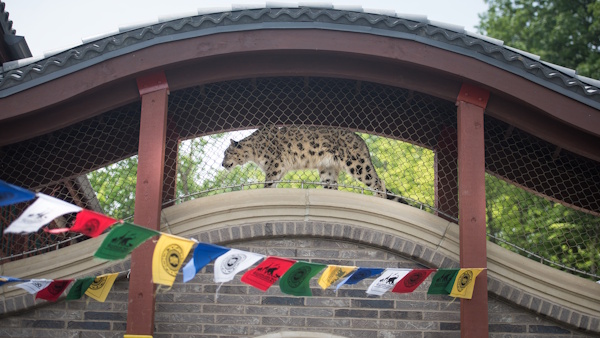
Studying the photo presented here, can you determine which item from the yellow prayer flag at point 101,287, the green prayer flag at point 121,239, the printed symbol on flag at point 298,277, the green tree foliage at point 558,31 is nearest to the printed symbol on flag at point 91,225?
the green prayer flag at point 121,239

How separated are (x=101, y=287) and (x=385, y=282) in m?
2.59

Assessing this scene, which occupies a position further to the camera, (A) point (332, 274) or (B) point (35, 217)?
(A) point (332, 274)

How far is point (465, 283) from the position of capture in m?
7.10

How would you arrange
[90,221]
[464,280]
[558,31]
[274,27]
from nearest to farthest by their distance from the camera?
[90,221], [464,280], [274,27], [558,31]

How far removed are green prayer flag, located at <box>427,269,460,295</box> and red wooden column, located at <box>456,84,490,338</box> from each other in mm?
244

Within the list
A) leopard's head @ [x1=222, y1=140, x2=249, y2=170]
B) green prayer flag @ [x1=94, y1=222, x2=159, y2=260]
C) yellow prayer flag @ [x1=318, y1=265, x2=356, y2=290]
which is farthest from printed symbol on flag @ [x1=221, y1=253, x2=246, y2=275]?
leopard's head @ [x1=222, y1=140, x2=249, y2=170]

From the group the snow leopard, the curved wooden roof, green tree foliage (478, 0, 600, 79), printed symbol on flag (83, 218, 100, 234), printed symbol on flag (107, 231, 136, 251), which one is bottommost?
printed symbol on flag (107, 231, 136, 251)

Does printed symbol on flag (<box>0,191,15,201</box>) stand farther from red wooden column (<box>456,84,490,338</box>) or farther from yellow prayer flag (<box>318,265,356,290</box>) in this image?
red wooden column (<box>456,84,490,338</box>)

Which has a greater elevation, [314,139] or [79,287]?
[314,139]

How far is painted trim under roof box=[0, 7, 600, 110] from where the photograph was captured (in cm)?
746

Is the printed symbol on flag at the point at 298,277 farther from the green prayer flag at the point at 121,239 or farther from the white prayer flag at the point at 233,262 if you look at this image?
Result: the green prayer flag at the point at 121,239

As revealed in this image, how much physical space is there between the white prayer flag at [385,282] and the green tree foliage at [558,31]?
509 inches

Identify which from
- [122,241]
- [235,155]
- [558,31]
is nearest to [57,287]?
[122,241]

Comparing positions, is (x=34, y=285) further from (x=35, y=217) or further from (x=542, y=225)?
(x=542, y=225)
